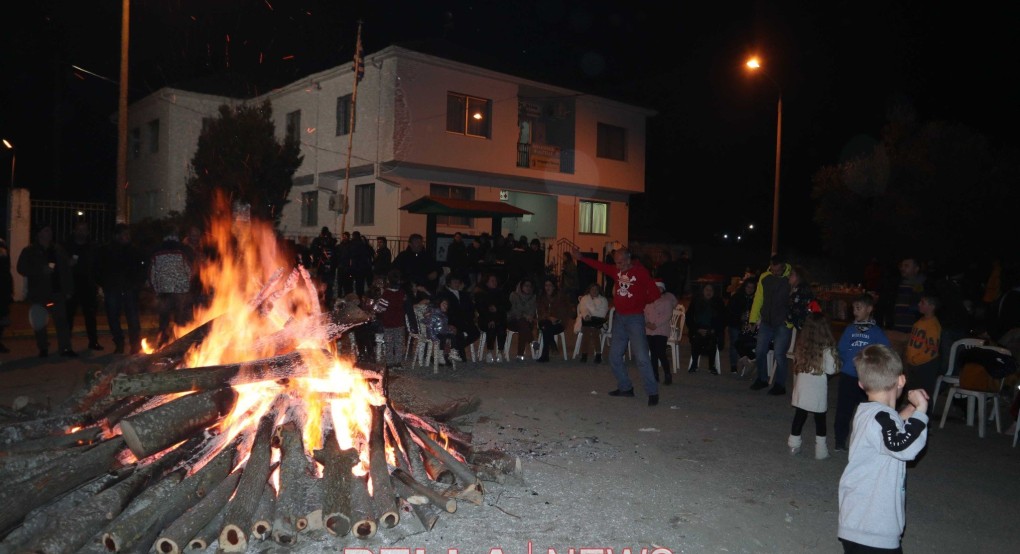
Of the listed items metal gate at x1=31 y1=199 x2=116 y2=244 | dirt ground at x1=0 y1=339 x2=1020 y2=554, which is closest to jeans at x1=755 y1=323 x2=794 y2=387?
dirt ground at x1=0 y1=339 x2=1020 y2=554

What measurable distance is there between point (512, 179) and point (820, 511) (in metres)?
20.4

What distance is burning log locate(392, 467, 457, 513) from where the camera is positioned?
4605mm

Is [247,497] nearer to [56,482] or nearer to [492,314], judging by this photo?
[56,482]

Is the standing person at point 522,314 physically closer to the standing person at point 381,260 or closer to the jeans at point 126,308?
the standing person at point 381,260

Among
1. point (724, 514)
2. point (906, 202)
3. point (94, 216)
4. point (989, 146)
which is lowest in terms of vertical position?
point (724, 514)

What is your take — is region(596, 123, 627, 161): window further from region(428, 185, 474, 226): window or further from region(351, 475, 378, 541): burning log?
region(351, 475, 378, 541): burning log

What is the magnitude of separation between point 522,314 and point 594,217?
1690 centimetres

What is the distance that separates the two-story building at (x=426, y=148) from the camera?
21.8 meters

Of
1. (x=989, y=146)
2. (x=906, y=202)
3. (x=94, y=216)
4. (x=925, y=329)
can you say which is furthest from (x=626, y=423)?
(x=989, y=146)

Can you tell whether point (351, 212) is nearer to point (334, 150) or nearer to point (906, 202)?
point (334, 150)

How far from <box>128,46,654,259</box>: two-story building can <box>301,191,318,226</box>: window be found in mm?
46

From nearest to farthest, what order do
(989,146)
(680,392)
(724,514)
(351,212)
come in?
(724,514) < (680,392) < (989,146) < (351,212)

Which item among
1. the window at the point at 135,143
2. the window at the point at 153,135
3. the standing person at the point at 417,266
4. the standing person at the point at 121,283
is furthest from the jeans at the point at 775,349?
the window at the point at 135,143

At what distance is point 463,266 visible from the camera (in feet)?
53.1
